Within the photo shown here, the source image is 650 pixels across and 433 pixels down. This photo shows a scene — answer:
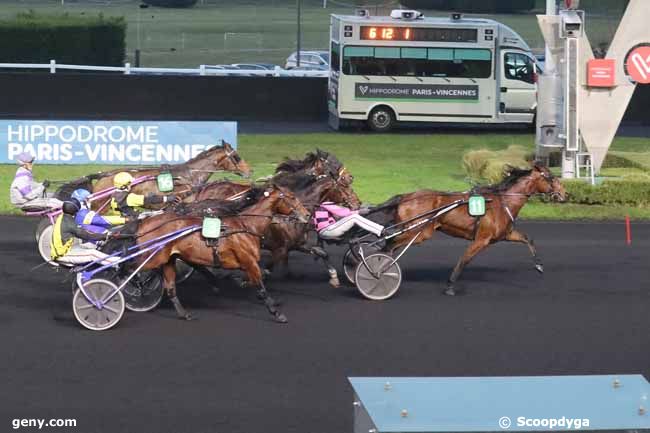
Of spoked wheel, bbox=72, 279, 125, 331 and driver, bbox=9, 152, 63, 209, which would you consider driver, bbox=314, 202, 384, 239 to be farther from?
driver, bbox=9, 152, 63, 209

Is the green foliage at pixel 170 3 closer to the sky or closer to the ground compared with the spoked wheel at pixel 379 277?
closer to the sky

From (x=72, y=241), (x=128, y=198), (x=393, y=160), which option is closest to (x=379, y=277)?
(x=128, y=198)

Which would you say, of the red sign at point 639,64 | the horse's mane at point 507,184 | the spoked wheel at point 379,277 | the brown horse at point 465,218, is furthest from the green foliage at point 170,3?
the spoked wheel at point 379,277

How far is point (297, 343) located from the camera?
11.5 m

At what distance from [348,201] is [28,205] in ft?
12.8

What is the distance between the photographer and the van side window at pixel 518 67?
30.8 metres

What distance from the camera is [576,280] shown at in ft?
48.3

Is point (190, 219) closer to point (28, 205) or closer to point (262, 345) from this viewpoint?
point (262, 345)

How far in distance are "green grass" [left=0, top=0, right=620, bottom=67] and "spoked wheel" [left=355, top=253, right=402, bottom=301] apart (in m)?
31.6

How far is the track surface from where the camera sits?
31.0 feet

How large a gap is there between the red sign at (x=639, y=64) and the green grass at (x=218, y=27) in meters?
→ 25.6

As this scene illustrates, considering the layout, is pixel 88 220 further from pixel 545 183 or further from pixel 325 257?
pixel 545 183

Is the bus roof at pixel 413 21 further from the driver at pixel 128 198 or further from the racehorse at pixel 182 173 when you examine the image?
the driver at pixel 128 198

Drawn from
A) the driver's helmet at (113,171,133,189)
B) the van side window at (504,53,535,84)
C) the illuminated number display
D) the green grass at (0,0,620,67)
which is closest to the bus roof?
the illuminated number display
